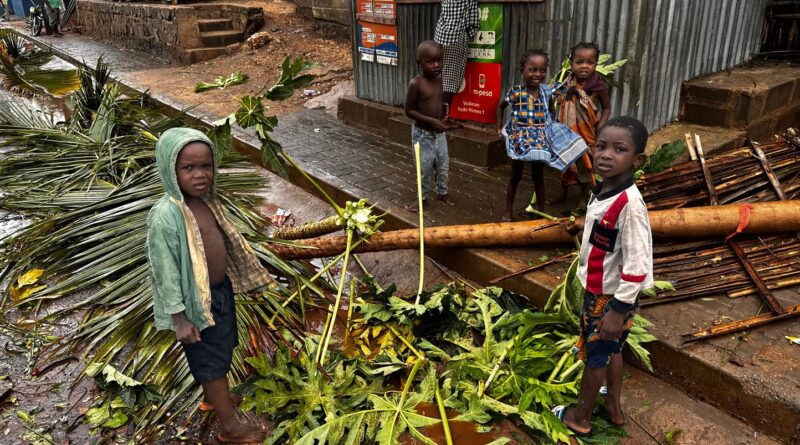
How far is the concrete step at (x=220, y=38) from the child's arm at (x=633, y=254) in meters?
12.8

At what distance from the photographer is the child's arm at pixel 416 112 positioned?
15.1ft

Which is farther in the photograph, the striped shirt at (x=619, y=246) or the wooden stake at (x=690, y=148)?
the wooden stake at (x=690, y=148)

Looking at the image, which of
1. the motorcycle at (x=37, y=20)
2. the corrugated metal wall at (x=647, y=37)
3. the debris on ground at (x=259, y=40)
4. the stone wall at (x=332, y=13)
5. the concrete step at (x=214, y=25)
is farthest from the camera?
the motorcycle at (x=37, y=20)

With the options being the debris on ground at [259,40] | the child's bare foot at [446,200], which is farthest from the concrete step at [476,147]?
the debris on ground at [259,40]

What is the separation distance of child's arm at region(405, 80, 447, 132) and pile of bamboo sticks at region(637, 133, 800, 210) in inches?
67.2

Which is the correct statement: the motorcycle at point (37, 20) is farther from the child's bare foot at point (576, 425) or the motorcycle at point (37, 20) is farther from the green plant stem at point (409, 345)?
the child's bare foot at point (576, 425)

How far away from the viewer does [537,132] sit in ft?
13.9

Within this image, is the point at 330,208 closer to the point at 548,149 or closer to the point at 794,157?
the point at 548,149

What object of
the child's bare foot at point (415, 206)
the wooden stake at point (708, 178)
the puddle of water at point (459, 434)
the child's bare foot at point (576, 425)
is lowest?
the puddle of water at point (459, 434)

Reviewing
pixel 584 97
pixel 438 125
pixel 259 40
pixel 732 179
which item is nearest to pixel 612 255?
pixel 584 97

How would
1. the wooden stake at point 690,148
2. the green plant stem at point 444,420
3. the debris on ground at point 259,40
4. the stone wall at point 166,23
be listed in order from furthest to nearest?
the stone wall at point 166,23, the debris on ground at point 259,40, the wooden stake at point 690,148, the green plant stem at point 444,420

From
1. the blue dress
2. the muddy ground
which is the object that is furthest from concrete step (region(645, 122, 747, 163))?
the muddy ground

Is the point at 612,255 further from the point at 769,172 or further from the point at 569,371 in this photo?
the point at 769,172

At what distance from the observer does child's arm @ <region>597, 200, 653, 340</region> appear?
2.23 meters
